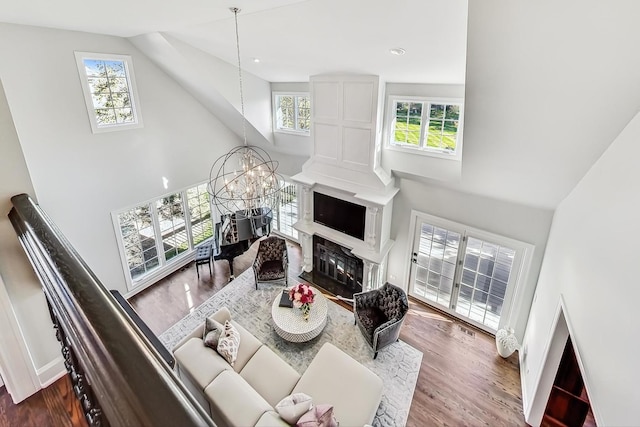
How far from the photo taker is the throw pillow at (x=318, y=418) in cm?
318

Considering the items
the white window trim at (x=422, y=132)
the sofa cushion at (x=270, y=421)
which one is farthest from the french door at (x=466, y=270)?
the sofa cushion at (x=270, y=421)

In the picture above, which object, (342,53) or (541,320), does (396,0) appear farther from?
(541,320)

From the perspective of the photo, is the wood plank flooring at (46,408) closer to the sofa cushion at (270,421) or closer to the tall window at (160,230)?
the sofa cushion at (270,421)

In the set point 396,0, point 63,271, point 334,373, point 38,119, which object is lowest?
point 334,373

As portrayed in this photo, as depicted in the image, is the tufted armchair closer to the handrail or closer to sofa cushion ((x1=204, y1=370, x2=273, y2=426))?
sofa cushion ((x1=204, y1=370, x2=273, y2=426))

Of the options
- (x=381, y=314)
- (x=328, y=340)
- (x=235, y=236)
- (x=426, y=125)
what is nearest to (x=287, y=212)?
(x=235, y=236)

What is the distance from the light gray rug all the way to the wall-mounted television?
61.8 inches

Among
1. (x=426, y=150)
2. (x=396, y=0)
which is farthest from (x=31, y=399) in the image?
(x=426, y=150)

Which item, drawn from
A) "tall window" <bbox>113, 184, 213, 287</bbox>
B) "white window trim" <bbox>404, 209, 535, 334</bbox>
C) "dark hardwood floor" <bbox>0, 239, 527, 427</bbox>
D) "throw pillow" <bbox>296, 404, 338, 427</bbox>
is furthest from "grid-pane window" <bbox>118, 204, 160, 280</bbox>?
"white window trim" <bbox>404, 209, 535, 334</bbox>

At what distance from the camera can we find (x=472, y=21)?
8.36ft

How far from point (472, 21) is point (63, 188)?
5.94 m

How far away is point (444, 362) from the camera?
16.9 ft

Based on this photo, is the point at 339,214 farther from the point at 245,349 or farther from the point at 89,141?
the point at 89,141

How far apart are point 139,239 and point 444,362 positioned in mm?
6140
